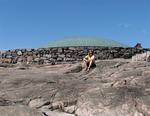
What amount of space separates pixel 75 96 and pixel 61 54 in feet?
54.0

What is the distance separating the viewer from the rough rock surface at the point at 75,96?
1000 centimetres

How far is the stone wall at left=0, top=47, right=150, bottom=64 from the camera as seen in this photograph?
27.2 m

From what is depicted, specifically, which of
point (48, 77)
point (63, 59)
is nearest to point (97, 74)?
point (48, 77)

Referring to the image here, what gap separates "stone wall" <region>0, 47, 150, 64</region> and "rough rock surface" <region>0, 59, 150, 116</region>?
13.0 m

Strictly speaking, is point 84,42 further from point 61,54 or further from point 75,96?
point 75,96

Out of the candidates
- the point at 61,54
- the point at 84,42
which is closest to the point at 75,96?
the point at 61,54

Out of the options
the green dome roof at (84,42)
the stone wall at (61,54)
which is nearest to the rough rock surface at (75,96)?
the stone wall at (61,54)

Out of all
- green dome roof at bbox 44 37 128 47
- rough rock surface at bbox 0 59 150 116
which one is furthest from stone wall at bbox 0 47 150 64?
rough rock surface at bbox 0 59 150 116

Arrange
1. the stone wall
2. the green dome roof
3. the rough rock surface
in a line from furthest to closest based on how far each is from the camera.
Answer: the green dome roof, the stone wall, the rough rock surface

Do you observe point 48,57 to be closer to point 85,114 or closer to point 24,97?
point 24,97

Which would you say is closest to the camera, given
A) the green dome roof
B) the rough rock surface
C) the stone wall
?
the rough rock surface

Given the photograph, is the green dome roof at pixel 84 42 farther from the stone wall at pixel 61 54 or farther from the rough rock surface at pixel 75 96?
the rough rock surface at pixel 75 96

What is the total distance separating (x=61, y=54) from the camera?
2750 centimetres

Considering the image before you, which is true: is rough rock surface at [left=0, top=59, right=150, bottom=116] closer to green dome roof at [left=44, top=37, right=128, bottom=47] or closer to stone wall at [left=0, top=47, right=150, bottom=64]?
stone wall at [left=0, top=47, right=150, bottom=64]
